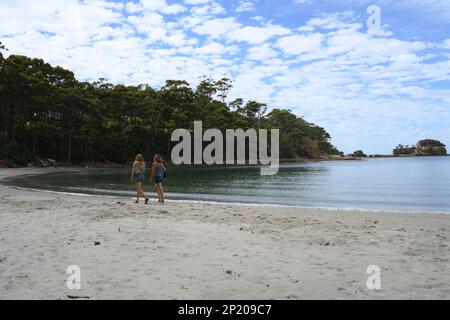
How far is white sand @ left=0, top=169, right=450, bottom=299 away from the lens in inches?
215

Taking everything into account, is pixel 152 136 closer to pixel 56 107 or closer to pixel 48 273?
pixel 56 107

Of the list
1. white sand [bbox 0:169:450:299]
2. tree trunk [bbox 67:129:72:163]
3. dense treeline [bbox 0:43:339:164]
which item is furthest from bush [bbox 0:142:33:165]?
white sand [bbox 0:169:450:299]

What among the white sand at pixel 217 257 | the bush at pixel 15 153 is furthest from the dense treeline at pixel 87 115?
the white sand at pixel 217 257

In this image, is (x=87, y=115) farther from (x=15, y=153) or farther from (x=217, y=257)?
(x=217, y=257)

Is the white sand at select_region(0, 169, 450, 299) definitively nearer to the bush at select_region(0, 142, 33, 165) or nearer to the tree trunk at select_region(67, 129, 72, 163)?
the bush at select_region(0, 142, 33, 165)

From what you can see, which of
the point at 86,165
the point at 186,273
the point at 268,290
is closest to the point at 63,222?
the point at 186,273

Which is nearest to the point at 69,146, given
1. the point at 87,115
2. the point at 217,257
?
the point at 87,115

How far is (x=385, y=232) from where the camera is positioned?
34.4ft

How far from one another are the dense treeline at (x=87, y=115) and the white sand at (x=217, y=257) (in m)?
45.6

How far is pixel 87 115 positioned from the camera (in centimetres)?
6262

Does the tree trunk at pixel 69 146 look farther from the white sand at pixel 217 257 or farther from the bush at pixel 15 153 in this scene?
the white sand at pixel 217 257

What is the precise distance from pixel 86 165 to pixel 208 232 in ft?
189

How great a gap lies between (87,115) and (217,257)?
Answer: 60.6m

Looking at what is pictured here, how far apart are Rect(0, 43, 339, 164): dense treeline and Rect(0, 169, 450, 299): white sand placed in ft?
150
